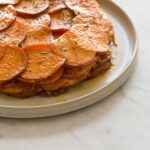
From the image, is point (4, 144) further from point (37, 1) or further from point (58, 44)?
point (37, 1)

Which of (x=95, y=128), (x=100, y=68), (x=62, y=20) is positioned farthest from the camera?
(x=62, y=20)

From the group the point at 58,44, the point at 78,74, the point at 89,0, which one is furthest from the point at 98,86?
the point at 89,0

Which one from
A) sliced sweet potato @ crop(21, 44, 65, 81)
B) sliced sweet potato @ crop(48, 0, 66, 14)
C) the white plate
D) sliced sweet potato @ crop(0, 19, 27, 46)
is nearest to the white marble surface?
the white plate

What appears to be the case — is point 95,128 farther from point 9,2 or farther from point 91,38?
point 9,2

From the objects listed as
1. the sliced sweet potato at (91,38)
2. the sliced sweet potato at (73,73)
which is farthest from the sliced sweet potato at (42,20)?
the sliced sweet potato at (73,73)

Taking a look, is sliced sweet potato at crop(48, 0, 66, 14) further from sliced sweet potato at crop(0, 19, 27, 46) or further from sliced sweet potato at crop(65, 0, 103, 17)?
sliced sweet potato at crop(0, 19, 27, 46)

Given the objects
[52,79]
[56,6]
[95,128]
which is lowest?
[95,128]

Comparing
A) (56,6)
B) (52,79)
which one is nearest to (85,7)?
(56,6)
